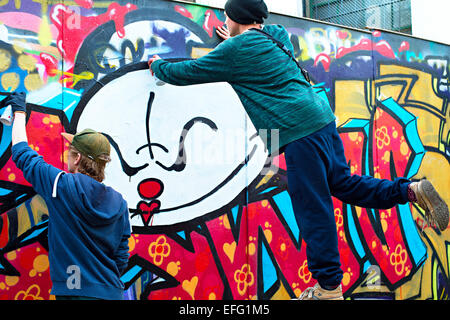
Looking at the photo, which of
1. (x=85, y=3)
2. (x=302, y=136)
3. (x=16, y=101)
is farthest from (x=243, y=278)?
(x=85, y=3)

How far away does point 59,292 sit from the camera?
3.19 m

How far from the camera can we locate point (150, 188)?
4074 millimetres

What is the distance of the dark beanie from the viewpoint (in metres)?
3.62

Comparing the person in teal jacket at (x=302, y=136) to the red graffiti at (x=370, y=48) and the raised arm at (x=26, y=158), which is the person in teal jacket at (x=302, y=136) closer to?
the raised arm at (x=26, y=158)

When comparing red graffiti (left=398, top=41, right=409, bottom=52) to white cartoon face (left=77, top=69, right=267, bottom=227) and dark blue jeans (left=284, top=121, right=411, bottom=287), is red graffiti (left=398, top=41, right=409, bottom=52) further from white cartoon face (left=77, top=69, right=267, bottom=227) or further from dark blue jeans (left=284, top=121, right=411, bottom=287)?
dark blue jeans (left=284, top=121, right=411, bottom=287)

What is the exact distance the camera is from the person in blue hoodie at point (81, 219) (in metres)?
3.16

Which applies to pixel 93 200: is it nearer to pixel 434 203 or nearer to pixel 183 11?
pixel 183 11

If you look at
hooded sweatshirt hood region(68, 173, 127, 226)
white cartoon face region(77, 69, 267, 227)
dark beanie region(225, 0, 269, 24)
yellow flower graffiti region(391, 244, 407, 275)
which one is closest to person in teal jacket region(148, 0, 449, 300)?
dark beanie region(225, 0, 269, 24)

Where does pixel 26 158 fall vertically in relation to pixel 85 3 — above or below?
below

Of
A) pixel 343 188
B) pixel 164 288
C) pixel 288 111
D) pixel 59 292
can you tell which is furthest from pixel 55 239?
pixel 343 188

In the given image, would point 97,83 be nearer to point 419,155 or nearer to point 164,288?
point 164,288

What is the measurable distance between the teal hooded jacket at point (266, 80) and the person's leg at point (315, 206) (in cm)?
11

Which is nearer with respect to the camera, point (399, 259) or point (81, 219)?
point (81, 219)

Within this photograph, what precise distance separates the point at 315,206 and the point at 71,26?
7.30 ft
